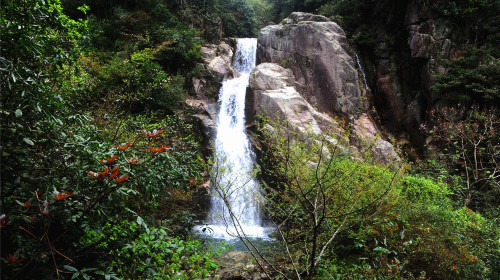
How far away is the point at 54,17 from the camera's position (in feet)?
9.34

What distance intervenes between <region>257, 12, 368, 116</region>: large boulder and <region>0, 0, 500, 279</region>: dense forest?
102 inches

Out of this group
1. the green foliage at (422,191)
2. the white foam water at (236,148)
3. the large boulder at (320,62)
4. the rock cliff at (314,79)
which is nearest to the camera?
the green foliage at (422,191)

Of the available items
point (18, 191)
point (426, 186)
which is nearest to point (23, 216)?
point (18, 191)

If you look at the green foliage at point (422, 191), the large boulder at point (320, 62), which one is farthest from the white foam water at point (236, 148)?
the green foliage at point (422, 191)

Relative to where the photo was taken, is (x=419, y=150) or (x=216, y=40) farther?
(x=216, y=40)

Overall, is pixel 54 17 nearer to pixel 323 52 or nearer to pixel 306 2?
pixel 323 52

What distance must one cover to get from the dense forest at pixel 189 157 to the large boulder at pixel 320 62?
2588mm

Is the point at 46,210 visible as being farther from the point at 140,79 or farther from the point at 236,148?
the point at 236,148

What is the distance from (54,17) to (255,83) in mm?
11566

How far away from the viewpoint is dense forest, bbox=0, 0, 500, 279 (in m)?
2.21

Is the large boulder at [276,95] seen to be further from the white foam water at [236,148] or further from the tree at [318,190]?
the tree at [318,190]

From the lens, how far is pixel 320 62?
14.6 meters

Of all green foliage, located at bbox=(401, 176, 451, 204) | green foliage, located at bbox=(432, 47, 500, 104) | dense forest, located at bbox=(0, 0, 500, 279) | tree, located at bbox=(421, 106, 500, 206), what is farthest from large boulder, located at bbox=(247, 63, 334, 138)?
green foliage, located at bbox=(432, 47, 500, 104)

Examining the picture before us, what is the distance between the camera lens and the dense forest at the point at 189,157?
221 centimetres
